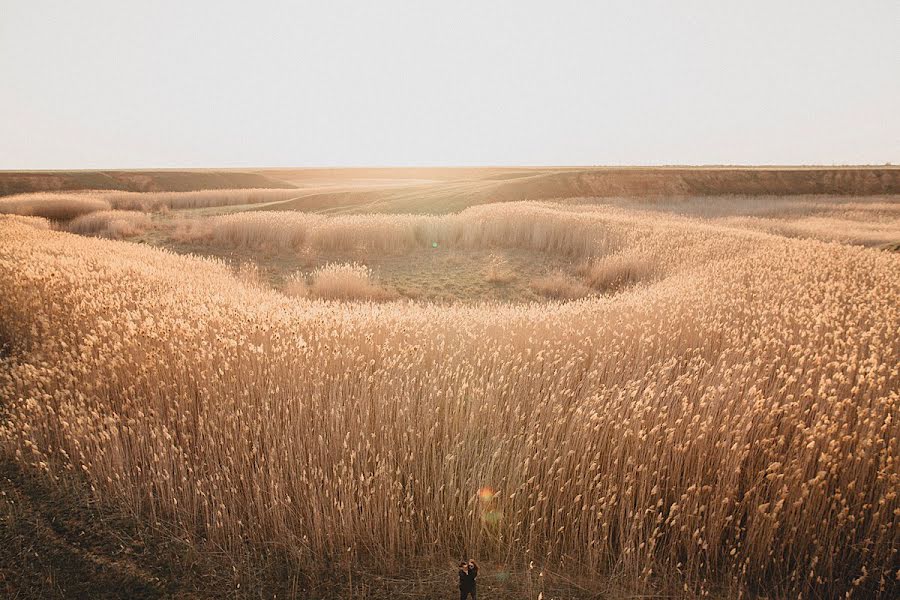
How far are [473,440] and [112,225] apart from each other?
18.6 metres

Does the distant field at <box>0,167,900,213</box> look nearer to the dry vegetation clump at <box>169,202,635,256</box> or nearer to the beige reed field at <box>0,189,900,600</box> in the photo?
the dry vegetation clump at <box>169,202,635,256</box>

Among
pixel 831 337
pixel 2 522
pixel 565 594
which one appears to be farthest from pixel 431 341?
pixel 831 337

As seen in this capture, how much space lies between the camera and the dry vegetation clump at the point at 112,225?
1593 centimetres

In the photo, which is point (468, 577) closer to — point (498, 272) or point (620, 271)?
point (498, 272)

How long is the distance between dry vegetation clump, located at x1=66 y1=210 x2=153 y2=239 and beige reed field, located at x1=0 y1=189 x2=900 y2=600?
12.2m

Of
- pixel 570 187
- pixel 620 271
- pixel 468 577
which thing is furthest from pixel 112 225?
pixel 570 187

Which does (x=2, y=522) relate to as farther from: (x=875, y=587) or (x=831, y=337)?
(x=831, y=337)

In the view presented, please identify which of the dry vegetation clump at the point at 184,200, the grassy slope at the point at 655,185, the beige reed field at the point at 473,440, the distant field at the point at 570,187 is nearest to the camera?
the beige reed field at the point at 473,440

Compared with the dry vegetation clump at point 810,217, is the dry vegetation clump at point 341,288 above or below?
below

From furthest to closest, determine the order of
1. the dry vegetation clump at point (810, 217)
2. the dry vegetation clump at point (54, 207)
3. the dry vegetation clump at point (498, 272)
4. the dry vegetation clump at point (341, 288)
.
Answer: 1. the dry vegetation clump at point (54, 207)
2. the dry vegetation clump at point (810, 217)
3. the dry vegetation clump at point (498, 272)
4. the dry vegetation clump at point (341, 288)

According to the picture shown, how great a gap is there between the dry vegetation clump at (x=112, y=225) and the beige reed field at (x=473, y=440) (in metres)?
12.2

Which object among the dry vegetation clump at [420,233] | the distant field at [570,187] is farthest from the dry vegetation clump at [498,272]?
the distant field at [570,187]

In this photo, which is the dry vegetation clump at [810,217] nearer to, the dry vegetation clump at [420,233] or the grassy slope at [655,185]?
the grassy slope at [655,185]

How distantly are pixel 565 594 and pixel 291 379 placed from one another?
2.19 m
